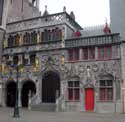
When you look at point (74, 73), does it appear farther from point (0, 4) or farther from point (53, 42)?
point (0, 4)

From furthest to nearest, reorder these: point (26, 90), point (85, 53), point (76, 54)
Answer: point (26, 90)
point (76, 54)
point (85, 53)

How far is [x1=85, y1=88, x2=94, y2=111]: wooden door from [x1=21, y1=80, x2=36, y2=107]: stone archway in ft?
24.7

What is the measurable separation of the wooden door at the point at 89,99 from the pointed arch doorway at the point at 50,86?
11.1 ft

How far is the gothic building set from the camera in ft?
80.0

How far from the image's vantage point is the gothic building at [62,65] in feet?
80.0

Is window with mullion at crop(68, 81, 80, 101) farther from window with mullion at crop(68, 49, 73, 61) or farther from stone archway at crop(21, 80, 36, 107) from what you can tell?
stone archway at crop(21, 80, 36, 107)

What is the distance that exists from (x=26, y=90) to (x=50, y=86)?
4372 mm

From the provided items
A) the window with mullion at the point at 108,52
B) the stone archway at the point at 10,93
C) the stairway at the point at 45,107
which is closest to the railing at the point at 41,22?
the window with mullion at the point at 108,52

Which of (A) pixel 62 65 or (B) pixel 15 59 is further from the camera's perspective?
(B) pixel 15 59

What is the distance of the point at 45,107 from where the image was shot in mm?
25750

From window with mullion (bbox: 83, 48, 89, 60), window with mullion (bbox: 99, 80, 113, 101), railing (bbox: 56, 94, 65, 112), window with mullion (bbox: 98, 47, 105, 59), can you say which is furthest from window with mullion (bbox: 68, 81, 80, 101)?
window with mullion (bbox: 98, 47, 105, 59)

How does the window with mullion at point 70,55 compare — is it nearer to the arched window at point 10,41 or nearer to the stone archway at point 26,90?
the stone archway at point 26,90

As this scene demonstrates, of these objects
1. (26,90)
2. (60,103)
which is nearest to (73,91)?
(60,103)

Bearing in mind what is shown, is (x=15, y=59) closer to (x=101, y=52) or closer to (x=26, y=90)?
(x=26, y=90)
